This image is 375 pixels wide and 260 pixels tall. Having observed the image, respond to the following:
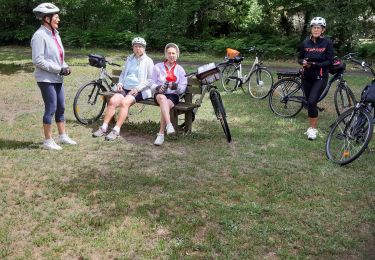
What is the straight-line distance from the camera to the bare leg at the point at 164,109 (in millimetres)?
7055

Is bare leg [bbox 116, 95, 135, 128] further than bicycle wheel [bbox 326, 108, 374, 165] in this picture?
Yes

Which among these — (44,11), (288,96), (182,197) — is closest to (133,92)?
(44,11)

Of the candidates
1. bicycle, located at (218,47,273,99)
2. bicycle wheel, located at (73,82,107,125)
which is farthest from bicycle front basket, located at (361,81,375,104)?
bicycle, located at (218,47,273,99)

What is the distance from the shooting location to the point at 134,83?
300 inches

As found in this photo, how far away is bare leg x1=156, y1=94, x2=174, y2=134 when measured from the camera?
23.1 ft

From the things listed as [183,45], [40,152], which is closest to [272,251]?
[40,152]

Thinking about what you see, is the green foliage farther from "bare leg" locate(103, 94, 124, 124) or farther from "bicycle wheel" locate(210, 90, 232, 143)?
"bare leg" locate(103, 94, 124, 124)

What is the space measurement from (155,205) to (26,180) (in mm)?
1665

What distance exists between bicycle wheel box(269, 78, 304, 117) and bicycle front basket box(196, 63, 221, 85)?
81.6 inches

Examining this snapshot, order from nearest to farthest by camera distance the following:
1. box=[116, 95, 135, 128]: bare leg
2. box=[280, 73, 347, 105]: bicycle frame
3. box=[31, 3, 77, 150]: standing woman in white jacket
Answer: box=[31, 3, 77, 150]: standing woman in white jacket
box=[116, 95, 135, 128]: bare leg
box=[280, 73, 347, 105]: bicycle frame

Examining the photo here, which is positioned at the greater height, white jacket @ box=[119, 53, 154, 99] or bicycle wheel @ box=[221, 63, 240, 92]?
white jacket @ box=[119, 53, 154, 99]

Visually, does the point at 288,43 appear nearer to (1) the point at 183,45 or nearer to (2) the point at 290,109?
(1) the point at 183,45

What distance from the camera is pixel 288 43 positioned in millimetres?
20562

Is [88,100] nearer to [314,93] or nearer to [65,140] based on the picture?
[65,140]
